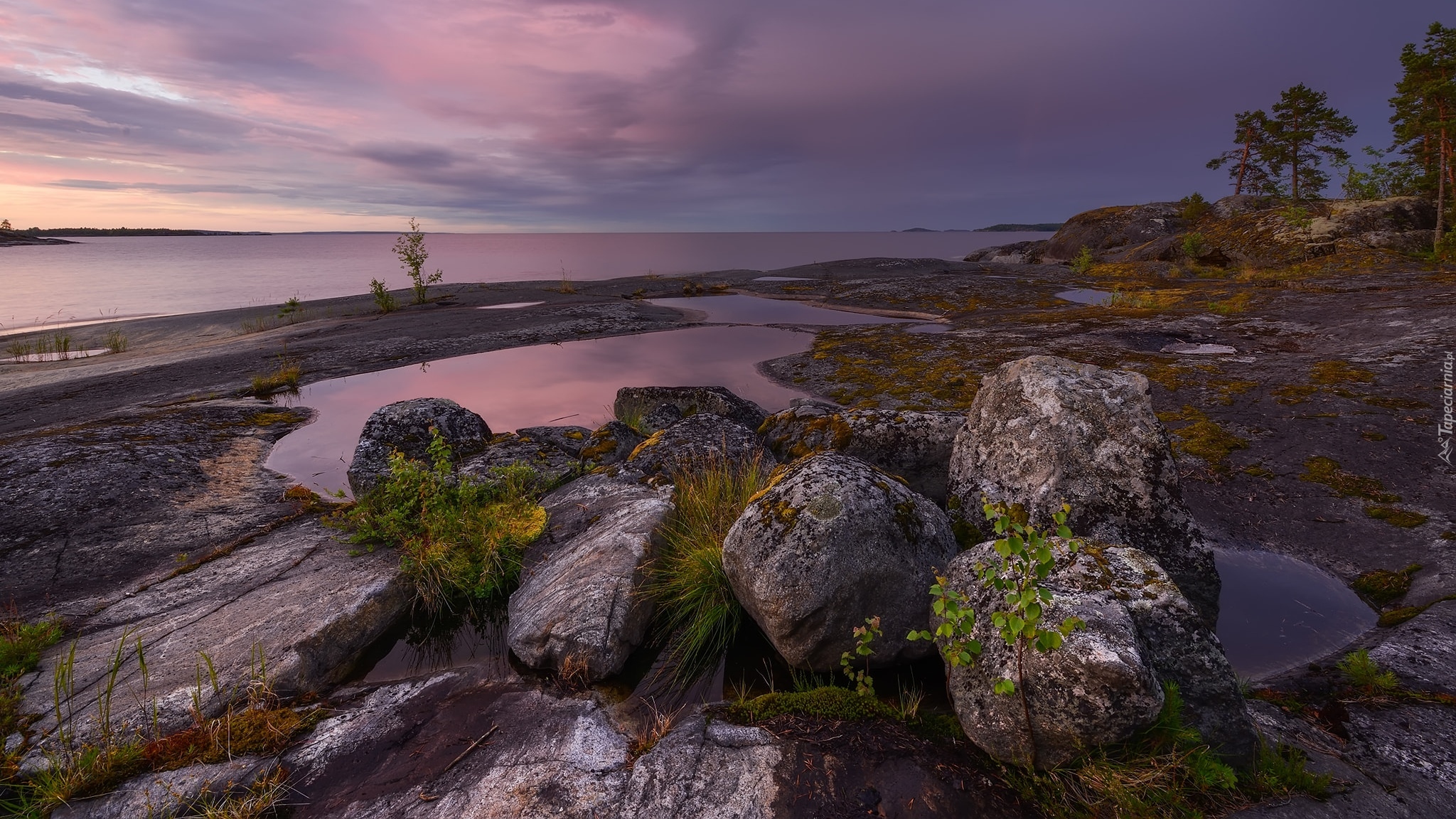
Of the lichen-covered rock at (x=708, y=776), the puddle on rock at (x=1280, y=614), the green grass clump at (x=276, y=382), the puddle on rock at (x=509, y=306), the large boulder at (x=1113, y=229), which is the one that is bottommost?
the puddle on rock at (x=1280, y=614)

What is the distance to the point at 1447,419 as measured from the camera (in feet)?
30.8

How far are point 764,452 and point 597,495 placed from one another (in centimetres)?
289

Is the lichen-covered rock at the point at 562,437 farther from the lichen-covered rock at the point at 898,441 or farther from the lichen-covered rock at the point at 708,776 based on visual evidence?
the lichen-covered rock at the point at 708,776

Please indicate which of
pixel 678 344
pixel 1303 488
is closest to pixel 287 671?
pixel 1303 488

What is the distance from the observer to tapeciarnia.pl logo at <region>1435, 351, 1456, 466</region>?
8.53 metres

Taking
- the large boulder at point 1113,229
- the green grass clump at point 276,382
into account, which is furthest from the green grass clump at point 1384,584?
the large boulder at point 1113,229

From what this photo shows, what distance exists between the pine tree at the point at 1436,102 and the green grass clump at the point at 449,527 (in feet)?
123

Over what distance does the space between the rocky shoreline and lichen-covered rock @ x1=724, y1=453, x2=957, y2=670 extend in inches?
41.0

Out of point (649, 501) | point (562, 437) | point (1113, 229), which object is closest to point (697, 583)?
point (649, 501)

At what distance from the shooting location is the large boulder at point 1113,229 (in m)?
45.4

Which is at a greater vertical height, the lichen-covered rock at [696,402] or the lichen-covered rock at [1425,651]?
the lichen-covered rock at [696,402]

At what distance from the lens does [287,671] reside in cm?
561

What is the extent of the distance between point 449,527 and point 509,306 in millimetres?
27152

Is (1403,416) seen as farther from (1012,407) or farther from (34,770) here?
(34,770)
